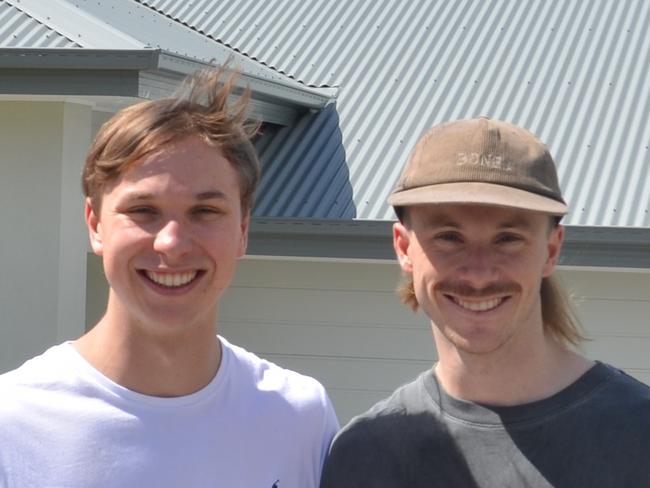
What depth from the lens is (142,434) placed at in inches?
109

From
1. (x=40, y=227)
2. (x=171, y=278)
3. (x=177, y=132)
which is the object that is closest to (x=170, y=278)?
(x=171, y=278)

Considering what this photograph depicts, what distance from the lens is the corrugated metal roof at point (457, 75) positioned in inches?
305

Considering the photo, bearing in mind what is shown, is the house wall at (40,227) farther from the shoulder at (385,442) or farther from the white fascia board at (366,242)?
the shoulder at (385,442)

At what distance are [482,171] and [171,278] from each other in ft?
2.51

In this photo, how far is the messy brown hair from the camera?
2.86 metres

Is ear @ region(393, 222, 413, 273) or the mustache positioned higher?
ear @ region(393, 222, 413, 273)

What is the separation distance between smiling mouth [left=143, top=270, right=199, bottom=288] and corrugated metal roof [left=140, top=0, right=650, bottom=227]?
455 cm

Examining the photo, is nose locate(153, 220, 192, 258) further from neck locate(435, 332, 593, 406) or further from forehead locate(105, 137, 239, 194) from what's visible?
neck locate(435, 332, 593, 406)

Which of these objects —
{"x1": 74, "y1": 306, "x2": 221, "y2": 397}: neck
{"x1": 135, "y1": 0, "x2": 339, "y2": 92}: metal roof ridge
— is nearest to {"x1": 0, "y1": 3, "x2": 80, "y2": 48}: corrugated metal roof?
{"x1": 135, "y1": 0, "x2": 339, "y2": 92}: metal roof ridge

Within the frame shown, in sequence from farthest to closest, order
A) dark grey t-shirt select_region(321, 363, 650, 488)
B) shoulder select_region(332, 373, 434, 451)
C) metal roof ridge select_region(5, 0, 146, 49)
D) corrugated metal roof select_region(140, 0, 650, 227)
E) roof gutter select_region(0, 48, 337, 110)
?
corrugated metal roof select_region(140, 0, 650, 227) < metal roof ridge select_region(5, 0, 146, 49) < roof gutter select_region(0, 48, 337, 110) < shoulder select_region(332, 373, 434, 451) < dark grey t-shirt select_region(321, 363, 650, 488)

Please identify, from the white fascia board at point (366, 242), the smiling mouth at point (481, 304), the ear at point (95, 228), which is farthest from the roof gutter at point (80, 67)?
the smiling mouth at point (481, 304)

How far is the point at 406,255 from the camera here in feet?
9.77

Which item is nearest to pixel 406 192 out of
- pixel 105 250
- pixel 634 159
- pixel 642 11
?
pixel 105 250

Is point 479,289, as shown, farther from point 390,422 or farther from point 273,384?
point 273,384
